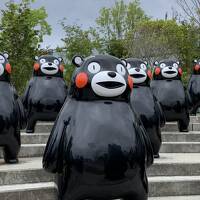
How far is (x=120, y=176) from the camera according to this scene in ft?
13.1

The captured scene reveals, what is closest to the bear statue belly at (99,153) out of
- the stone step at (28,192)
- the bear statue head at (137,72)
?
the stone step at (28,192)

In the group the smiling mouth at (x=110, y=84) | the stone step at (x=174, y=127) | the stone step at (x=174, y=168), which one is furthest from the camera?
the stone step at (x=174, y=127)

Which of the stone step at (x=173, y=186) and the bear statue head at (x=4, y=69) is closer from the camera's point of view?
the stone step at (x=173, y=186)

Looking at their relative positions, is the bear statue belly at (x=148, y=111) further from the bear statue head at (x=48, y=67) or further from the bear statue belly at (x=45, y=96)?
the bear statue head at (x=48, y=67)

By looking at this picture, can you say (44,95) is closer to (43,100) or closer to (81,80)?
(43,100)

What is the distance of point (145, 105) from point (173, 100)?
2.32 meters

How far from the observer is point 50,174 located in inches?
220

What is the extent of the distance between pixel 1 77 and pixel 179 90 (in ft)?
11.9

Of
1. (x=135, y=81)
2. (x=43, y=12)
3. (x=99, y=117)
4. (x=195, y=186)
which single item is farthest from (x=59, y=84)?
(x=43, y=12)

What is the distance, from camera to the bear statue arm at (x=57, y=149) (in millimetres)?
4051

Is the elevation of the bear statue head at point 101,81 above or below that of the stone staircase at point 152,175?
above

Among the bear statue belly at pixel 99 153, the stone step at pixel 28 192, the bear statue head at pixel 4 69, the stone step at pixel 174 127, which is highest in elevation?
the bear statue head at pixel 4 69

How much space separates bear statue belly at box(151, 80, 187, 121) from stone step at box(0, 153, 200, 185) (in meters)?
1.41

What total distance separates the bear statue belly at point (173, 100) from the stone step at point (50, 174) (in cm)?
141
